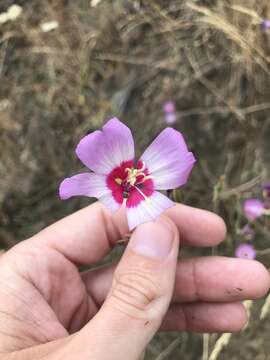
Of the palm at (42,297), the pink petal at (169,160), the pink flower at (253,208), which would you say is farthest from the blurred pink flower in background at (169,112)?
the pink petal at (169,160)

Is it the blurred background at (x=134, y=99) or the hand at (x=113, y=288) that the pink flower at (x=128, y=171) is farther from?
the blurred background at (x=134, y=99)

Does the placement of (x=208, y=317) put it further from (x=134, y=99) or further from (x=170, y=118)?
(x=134, y=99)

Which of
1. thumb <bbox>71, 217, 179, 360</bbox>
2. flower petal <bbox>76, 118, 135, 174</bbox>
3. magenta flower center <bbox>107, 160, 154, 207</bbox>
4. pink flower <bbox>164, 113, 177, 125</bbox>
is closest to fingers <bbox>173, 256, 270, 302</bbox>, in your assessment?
thumb <bbox>71, 217, 179, 360</bbox>

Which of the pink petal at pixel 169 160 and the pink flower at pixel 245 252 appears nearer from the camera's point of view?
the pink petal at pixel 169 160

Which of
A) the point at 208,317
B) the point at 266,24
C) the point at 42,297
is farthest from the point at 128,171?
the point at 266,24

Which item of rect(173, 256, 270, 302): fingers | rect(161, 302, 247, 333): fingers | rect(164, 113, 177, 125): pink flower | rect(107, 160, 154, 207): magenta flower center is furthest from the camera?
rect(164, 113, 177, 125): pink flower

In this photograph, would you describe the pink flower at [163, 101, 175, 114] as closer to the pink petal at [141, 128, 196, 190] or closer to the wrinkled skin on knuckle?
the pink petal at [141, 128, 196, 190]
